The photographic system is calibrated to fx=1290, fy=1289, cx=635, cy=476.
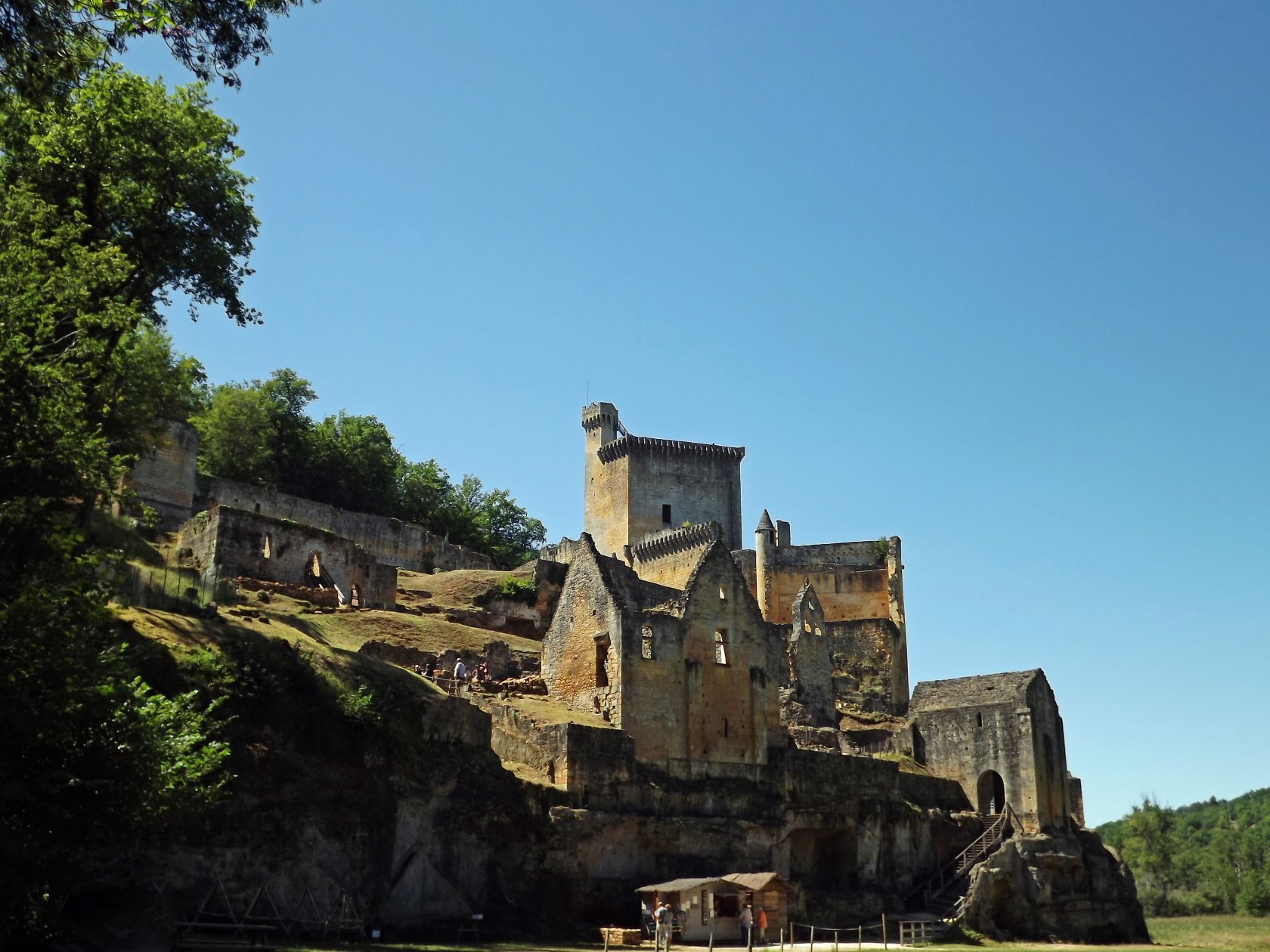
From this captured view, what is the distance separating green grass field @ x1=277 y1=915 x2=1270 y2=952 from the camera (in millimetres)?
21844

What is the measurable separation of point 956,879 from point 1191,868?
184 feet

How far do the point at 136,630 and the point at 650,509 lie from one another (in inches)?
1819

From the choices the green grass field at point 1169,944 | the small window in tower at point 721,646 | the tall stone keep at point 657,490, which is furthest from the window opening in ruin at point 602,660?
the tall stone keep at point 657,490

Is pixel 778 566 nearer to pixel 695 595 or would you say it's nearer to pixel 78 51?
pixel 695 595

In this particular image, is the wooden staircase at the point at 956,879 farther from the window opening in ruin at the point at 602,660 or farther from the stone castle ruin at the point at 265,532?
the stone castle ruin at the point at 265,532

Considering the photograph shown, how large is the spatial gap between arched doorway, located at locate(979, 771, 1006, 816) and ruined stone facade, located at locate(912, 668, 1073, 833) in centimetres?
2

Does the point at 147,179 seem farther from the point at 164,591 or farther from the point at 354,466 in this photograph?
the point at 354,466

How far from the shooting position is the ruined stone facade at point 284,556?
38.1 meters

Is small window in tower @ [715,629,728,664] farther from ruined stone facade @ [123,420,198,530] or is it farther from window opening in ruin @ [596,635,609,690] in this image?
ruined stone facade @ [123,420,198,530]

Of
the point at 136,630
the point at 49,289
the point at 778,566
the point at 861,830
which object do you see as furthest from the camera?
the point at 778,566

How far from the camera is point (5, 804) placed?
1536 centimetres

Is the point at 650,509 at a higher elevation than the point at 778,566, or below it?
higher

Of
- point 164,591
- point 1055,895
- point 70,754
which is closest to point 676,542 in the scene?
point 1055,895

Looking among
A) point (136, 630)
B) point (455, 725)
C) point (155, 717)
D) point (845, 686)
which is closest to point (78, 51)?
point (155, 717)
